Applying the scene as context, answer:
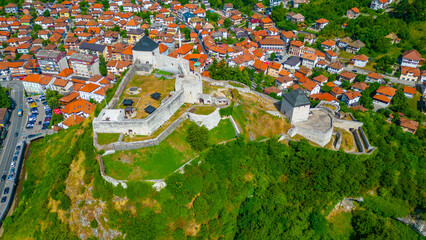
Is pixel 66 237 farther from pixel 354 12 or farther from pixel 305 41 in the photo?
pixel 354 12

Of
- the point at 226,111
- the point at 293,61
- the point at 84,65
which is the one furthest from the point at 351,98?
the point at 84,65

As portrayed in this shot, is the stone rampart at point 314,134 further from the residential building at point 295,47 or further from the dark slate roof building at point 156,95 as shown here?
the residential building at point 295,47

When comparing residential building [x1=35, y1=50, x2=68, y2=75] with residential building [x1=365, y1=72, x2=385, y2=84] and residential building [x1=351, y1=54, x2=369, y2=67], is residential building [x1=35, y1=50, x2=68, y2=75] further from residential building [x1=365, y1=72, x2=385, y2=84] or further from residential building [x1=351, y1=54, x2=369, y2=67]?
residential building [x1=365, y1=72, x2=385, y2=84]

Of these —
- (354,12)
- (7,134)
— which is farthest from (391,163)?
(354,12)

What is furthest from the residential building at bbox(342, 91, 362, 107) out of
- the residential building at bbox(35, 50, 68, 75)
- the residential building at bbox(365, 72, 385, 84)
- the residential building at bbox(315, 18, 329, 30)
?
the residential building at bbox(35, 50, 68, 75)

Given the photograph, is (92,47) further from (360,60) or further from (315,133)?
(360,60)

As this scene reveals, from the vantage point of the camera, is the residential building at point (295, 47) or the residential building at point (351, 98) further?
the residential building at point (295, 47)

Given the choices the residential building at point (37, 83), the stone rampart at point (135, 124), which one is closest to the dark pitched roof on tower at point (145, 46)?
the stone rampart at point (135, 124)

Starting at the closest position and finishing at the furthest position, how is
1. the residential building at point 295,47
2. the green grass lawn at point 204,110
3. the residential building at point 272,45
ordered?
1. the green grass lawn at point 204,110
2. the residential building at point 295,47
3. the residential building at point 272,45
